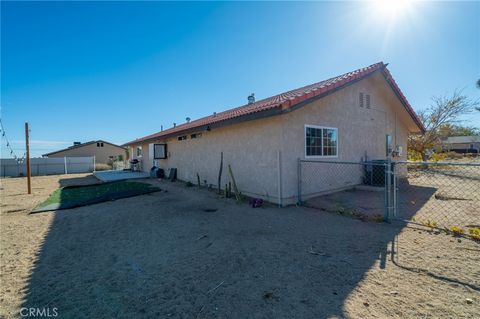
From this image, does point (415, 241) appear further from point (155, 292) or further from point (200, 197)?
point (200, 197)

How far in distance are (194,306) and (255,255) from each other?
1.34 meters

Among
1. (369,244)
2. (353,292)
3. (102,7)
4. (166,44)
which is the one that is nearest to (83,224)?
(353,292)

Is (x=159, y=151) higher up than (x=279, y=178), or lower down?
higher up

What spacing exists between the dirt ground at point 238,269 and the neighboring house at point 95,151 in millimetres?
35405

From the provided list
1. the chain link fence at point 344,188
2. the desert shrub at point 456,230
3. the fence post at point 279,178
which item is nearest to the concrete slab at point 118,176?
the fence post at point 279,178

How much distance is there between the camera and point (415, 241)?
3672mm

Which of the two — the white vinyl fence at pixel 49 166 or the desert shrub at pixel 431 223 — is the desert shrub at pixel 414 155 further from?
the white vinyl fence at pixel 49 166

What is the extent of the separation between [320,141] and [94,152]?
40555 mm

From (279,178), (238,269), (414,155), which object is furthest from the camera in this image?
(414,155)

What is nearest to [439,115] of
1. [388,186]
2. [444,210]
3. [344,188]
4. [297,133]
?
[344,188]

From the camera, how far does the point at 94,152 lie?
119 feet

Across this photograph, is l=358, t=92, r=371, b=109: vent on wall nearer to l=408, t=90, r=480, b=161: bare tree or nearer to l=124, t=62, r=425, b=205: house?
l=124, t=62, r=425, b=205: house

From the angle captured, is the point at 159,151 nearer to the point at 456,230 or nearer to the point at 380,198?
the point at 380,198

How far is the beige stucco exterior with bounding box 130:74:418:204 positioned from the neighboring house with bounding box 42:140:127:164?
31565mm
